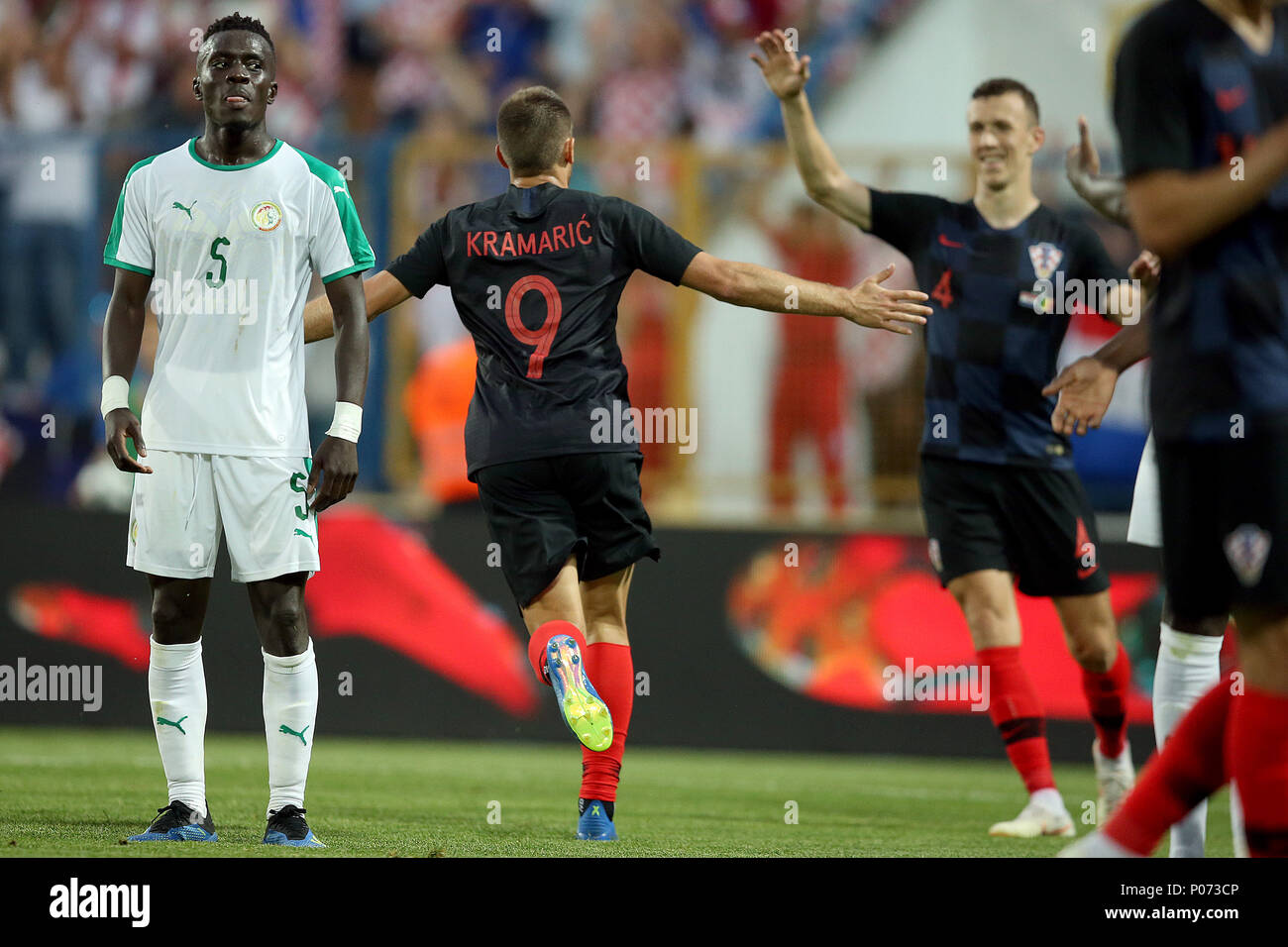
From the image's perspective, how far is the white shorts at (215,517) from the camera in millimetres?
4629

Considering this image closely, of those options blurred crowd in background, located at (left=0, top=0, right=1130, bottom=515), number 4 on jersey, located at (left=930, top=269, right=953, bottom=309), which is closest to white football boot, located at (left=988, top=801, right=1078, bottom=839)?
number 4 on jersey, located at (left=930, top=269, right=953, bottom=309)

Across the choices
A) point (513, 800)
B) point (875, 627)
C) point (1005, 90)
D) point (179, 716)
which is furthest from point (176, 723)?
point (875, 627)

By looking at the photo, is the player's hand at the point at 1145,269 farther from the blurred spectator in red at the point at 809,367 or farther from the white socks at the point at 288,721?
the blurred spectator in red at the point at 809,367

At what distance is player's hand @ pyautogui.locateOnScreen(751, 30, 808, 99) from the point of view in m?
5.70

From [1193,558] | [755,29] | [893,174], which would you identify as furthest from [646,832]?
[755,29]

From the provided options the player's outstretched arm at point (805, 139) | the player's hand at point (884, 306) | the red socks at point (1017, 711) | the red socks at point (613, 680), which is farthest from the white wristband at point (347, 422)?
the red socks at point (1017, 711)

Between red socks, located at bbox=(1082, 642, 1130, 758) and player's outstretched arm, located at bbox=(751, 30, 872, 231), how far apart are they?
82.0 inches

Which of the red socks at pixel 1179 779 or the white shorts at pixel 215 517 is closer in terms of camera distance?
the red socks at pixel 1179 779

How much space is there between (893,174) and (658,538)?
2.80 m

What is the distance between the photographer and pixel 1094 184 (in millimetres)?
5379

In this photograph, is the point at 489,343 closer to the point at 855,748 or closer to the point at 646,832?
the point at 646,832

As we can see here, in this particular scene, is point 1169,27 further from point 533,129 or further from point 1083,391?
point 533,129

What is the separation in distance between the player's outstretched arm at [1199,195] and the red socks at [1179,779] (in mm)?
1029

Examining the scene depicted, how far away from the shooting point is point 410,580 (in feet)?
30.1
